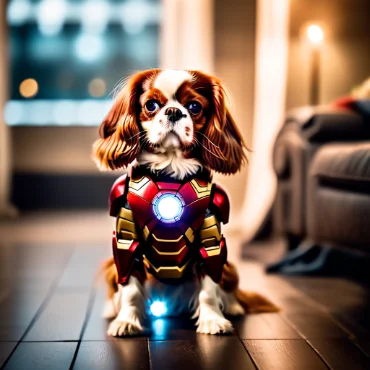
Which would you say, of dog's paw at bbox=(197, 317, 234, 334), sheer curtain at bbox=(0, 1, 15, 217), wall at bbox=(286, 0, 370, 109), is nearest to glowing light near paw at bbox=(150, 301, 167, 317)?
dog's paw at bbox=(197, 317, 234, 334)

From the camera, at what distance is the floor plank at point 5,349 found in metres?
1.20

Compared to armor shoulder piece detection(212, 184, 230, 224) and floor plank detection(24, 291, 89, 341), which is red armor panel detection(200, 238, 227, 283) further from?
floor plank detection(24, 291, 89, 341)

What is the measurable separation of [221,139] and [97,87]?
4344 mm

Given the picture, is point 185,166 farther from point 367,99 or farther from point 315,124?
point 367,99

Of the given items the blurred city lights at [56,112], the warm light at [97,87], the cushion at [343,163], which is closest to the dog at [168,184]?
the cushion at [343,163]

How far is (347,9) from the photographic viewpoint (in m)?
3.33

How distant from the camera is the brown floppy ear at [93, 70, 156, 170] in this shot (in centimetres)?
131

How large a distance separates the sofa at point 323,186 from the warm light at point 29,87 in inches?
136

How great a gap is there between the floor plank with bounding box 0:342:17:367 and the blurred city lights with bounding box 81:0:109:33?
15.0ft

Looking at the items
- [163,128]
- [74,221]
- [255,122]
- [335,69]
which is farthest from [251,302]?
[74,221]

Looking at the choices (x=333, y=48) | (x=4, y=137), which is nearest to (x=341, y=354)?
(x=333, y=48)

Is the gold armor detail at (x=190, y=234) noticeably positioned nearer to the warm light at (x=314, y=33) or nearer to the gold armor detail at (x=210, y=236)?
the gold armor detail at (x=210, y=236)

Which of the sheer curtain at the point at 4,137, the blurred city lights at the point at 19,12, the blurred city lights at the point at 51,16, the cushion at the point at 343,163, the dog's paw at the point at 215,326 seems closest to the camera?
the dog's paw at the point at 215,326

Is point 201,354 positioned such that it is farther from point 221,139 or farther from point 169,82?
point 169,82
